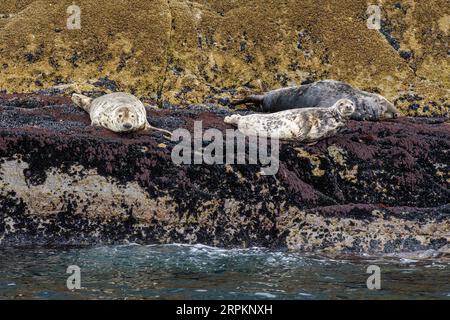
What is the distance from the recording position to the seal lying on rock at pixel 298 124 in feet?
40.2

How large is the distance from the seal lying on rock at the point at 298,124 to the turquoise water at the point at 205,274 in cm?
310

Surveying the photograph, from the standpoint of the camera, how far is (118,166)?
419 inches

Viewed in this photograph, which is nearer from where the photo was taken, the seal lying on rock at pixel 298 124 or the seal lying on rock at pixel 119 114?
the seal lying on rock at pixel 119 114

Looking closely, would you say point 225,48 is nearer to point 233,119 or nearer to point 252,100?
point 252,100

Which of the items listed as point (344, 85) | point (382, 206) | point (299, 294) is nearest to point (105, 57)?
point (344, 85)

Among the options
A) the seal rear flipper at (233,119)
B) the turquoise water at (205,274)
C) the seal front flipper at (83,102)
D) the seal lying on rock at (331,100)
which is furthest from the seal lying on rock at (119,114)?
the seal lying on rock at (331,100)

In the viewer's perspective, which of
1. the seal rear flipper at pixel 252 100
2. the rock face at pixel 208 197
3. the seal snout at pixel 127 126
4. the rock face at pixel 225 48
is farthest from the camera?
the rock face at pixel 225 48

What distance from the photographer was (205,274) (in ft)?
27.2

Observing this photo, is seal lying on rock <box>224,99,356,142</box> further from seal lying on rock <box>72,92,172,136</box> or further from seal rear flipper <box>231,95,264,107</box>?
seal rear flipper <box>231,95,264,107</box>

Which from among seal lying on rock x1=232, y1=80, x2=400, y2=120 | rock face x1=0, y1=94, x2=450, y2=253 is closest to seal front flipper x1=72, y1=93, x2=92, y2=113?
rock face x1=0, y1=94, x2=450, y2=253

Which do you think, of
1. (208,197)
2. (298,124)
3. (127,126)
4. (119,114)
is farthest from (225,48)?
(208,197)

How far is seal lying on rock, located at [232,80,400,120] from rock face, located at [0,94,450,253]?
13.4 feet

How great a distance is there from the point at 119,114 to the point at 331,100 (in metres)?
5.60

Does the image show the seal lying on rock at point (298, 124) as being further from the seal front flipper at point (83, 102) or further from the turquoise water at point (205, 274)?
the seal front flipper at point (83, 102)
